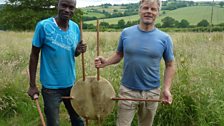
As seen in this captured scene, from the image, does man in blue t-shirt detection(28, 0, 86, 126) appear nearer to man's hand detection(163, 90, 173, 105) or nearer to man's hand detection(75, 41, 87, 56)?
man's hand detection(75, 41, 87, 56)

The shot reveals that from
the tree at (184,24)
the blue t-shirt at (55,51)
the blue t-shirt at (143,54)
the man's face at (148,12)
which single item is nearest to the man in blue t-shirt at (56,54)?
the blue t-shirt at (55,51)

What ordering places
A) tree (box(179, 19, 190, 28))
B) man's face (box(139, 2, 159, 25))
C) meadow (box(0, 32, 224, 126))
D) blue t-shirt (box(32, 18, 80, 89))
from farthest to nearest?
tree (box(179, 19, 190, 28)) < meadow (box(0, 32, 224, 126)) < blue t-shirt (box(32, 18, 80, 89)) < man's face (box(139, 2, 159, 25))

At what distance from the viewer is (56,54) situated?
355cm

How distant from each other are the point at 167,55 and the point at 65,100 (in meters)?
1.18

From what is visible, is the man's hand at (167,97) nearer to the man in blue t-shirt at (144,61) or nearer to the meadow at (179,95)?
the man in blue t-shirt at (144,61)

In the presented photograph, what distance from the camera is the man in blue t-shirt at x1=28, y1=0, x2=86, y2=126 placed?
138 inches

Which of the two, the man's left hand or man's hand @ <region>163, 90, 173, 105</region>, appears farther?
the man's left hand

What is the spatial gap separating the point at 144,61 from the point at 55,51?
0.85 m

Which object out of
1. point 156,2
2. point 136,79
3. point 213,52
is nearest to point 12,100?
point 136,79

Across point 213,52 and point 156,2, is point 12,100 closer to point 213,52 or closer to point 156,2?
point 156,2

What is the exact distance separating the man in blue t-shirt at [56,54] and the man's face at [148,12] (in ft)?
2.22

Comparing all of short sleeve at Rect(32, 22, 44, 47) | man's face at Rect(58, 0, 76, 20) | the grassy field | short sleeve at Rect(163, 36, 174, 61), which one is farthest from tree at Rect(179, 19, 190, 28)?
short sleeve at Rect(32, 22, 44, 47)

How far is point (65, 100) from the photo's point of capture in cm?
391

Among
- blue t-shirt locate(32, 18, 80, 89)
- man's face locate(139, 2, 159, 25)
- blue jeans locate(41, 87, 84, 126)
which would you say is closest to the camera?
man's face locate(139, 2, 159, 25)
